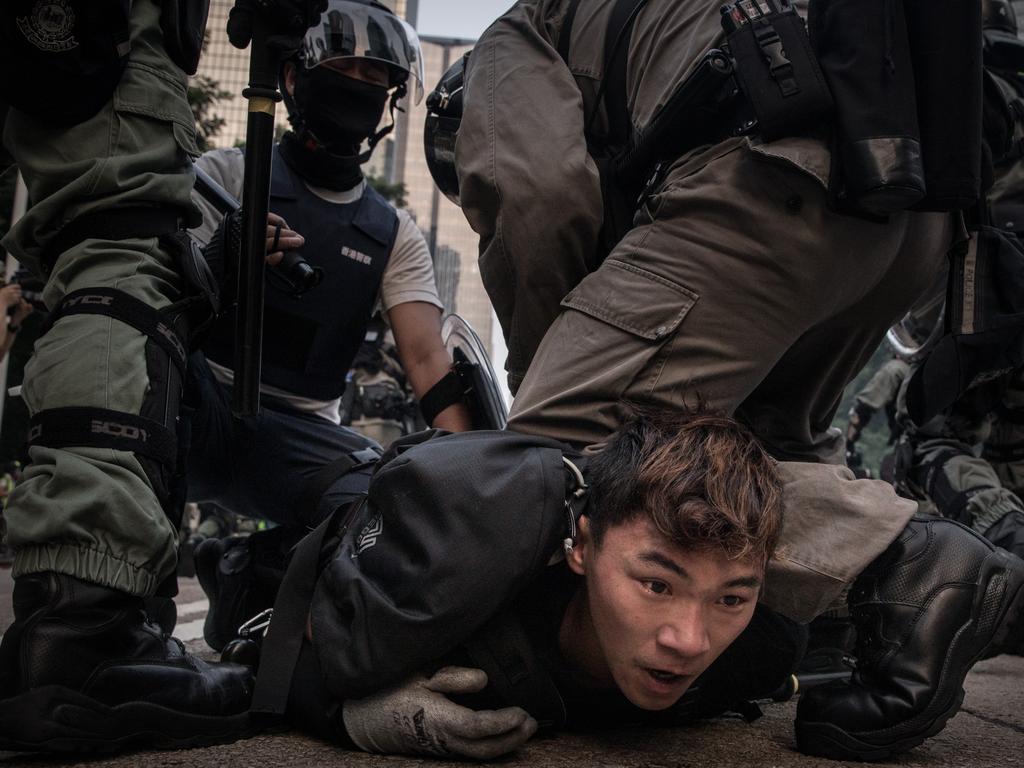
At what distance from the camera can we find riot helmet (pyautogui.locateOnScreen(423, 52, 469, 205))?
2.69 meters

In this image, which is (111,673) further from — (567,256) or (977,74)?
(977,74)

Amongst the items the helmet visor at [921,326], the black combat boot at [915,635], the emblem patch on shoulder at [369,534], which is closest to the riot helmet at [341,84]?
the emblem patch on shoulder at [369,534]

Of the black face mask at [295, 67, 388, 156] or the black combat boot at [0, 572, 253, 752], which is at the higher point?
the black face mask at [295, 67, 388, 156]

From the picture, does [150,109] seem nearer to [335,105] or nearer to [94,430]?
[94,430]

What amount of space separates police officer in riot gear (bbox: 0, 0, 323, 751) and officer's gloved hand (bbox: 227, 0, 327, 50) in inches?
4.5

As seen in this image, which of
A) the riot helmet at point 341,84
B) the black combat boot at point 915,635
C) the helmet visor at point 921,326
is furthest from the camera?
the helmet visor at point 921,326

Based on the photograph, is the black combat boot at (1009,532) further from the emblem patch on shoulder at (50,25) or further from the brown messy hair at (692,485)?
the emblem patch on shoulder at (50,25)

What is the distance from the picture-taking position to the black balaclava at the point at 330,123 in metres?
3.41

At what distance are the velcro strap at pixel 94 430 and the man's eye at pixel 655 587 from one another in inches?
32.5

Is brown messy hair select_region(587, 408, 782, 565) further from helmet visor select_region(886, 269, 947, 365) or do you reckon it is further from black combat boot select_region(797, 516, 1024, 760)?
helmet visor select_region(886, 269, 947, 365)

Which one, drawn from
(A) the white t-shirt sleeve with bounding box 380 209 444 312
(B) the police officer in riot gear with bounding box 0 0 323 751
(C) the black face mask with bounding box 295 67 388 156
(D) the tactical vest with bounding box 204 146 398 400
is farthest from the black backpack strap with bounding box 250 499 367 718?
(C) the black face mask with bounding box 295 67 388 156

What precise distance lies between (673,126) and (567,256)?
1.12 feet

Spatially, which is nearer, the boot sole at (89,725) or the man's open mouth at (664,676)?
the boot sole at (89,725)

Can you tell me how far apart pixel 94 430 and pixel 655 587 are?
91 centimetres
